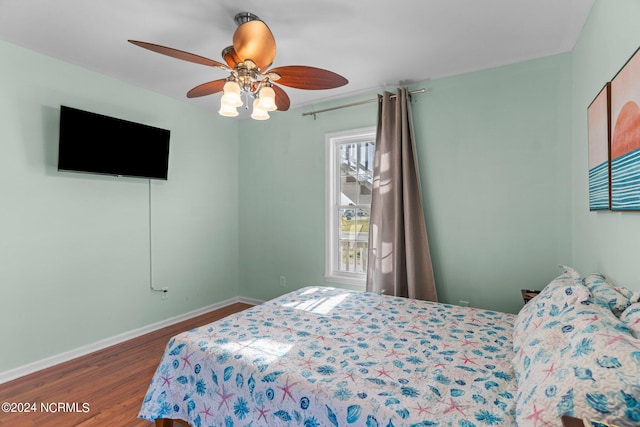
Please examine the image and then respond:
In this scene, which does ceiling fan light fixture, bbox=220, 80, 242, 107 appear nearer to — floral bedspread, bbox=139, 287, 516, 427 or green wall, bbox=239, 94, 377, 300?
floral bedspread, bbox=139, 287, 516, 427

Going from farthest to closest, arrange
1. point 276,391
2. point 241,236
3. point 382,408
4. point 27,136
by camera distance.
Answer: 1. point 241,236
2. point 27,136
3. point 276,391
4. point 382,408

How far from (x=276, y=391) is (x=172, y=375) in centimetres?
69

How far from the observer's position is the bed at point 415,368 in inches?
39.3

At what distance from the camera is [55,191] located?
279 centimetres

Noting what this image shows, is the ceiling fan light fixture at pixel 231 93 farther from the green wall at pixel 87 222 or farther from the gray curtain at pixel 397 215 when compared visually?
the green wall at pixel 87 222

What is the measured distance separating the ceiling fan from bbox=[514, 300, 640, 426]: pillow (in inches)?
66.1

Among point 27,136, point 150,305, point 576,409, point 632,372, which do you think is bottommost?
point 150,305

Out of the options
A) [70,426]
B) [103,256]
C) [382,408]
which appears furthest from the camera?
[103,256]

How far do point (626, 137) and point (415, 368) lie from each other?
141 centimetres

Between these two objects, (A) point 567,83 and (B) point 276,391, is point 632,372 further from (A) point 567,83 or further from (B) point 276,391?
(A) point 567,83

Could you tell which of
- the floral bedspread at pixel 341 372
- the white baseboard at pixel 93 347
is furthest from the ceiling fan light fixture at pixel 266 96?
the white baseboard at pixel 93 347

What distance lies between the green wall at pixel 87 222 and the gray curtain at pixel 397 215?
85.1 inches

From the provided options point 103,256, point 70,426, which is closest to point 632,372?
point 70,426

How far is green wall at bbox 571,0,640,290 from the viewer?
148 cm
